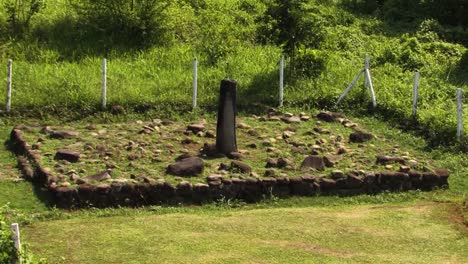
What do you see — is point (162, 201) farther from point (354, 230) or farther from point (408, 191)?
point (408, 191)

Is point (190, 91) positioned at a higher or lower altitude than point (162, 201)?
higher

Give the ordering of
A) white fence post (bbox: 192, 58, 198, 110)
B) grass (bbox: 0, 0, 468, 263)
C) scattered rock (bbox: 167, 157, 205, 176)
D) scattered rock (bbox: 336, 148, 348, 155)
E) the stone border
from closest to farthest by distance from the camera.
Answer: grass (bbox: 0, 0, 468, 263), the stone border, scattered rock (bbox: 167, 157, 205, 176), scattered rock (bbox: 336, 148, 348, 155), white fence post (bbox: 192, 58, 198, 110)

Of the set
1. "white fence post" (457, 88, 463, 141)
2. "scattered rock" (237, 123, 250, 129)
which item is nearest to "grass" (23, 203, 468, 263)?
"white fence post" (457, 88, 463, 141)

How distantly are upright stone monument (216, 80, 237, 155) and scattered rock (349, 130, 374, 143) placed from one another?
8.08 feet

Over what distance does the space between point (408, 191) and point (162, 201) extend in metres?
3.95

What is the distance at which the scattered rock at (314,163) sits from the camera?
11.8 m

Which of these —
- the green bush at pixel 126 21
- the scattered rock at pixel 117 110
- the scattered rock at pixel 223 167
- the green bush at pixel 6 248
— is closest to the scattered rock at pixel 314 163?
the scattered rock at pixel 223 167

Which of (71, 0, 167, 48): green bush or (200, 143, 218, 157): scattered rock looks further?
(71, 0, 167, 48): green bush

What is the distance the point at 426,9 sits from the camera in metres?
24.5

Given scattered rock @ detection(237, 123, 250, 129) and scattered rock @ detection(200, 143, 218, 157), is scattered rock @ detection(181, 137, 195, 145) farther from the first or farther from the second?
scattered rock @ detection(237, 123, 250, 129)

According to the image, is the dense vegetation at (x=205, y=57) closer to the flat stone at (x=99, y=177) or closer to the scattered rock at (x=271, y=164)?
the scattered rock at (x=271, y=164)

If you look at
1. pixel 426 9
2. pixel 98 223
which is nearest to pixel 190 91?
pixel 98 223

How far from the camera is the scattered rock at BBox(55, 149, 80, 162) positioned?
11.5 metres

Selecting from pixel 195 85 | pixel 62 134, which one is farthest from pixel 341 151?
pixel 62 134
